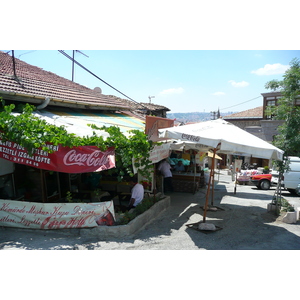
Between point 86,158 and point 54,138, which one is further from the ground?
point 54,138

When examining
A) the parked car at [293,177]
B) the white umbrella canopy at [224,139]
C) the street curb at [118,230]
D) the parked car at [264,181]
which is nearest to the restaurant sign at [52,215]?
the street curb at [118,230]

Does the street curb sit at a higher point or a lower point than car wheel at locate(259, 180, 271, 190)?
higher

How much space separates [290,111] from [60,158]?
24.8ft

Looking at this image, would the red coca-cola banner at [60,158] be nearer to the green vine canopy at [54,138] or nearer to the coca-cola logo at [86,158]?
the coca-cola logo at [86,158]

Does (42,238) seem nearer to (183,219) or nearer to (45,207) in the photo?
(45,207)

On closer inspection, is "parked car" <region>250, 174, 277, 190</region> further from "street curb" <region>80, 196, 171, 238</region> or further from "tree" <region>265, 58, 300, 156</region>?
"street curb" <region>80, 196, 171, 238</region>

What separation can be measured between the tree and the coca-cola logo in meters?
6.10

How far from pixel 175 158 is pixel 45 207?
9.32 meters

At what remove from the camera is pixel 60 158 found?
255 inches

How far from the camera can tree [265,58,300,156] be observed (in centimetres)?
916

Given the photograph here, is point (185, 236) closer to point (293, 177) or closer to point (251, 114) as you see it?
point (293, 177)

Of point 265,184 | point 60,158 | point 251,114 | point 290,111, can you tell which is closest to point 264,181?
point 265,184

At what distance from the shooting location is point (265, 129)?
31188 millimetres

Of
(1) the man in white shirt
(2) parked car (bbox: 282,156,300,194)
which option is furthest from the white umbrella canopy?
(2) parked car (bbox: 282,156,300,194)
